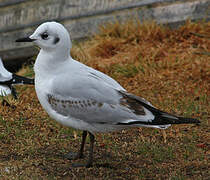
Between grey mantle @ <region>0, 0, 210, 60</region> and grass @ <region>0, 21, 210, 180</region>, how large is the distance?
47 centimetres

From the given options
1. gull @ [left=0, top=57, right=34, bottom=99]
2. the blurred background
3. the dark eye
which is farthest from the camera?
the blurred background

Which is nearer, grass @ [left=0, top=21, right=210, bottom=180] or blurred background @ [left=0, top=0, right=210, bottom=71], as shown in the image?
grass @ [left=0, top=21, right=210, bottom=180]

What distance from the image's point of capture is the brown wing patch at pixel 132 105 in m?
4.17

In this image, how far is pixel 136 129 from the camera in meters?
5.40

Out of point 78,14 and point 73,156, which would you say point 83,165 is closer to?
point 73,156

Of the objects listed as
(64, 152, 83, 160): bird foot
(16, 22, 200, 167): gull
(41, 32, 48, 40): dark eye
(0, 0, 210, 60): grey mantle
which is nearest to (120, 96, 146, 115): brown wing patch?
(16, 22, 200, 167): gull

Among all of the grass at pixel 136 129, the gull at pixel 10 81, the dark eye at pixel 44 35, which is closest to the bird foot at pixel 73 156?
the grass at pixel 136 129

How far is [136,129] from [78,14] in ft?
Answer: 14.4

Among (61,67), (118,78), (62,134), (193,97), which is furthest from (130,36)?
(61,67)

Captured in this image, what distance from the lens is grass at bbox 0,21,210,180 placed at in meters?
4.35

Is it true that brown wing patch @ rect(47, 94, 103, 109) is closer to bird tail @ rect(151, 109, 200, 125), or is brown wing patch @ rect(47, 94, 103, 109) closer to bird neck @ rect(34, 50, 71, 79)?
bird neck @ rect(34, 50, 71, 79)

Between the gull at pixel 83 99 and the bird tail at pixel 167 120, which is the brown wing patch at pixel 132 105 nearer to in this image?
the gull at pixel 83 99

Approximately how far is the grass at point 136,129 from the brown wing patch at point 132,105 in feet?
1.78

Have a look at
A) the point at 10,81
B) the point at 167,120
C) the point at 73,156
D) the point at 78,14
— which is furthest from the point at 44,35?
the point at 78,14
